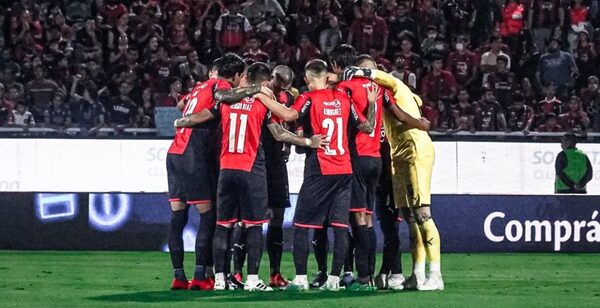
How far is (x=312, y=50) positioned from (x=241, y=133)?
13.5 meters

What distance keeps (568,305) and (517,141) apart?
11665mm

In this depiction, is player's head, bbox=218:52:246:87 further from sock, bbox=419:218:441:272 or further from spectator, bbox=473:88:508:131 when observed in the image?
spectator, bbox=473:88:508:131

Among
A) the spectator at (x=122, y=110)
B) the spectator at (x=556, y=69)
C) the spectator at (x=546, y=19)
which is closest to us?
the spectator at (x=122, y=110)

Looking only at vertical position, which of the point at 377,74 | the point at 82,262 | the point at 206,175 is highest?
the point at 377,74

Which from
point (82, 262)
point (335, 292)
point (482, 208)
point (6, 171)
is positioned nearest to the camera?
point (335, 292)

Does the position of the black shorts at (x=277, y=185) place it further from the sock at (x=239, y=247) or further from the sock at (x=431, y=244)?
the sock at (x=431, y=244)

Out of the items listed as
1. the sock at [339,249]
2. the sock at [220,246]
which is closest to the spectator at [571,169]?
the sock at [339,249]

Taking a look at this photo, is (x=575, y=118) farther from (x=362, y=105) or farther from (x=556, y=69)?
(x=362, y=105)

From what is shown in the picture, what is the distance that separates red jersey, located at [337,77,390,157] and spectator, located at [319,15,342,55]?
13.2 m

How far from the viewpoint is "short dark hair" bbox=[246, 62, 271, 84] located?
1362 cm

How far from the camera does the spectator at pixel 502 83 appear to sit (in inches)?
1037

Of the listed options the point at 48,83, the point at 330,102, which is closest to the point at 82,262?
the point at 330,102

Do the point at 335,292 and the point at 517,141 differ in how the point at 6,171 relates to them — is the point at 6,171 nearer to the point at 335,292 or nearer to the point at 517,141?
the point at 517,141

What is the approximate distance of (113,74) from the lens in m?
26.5
